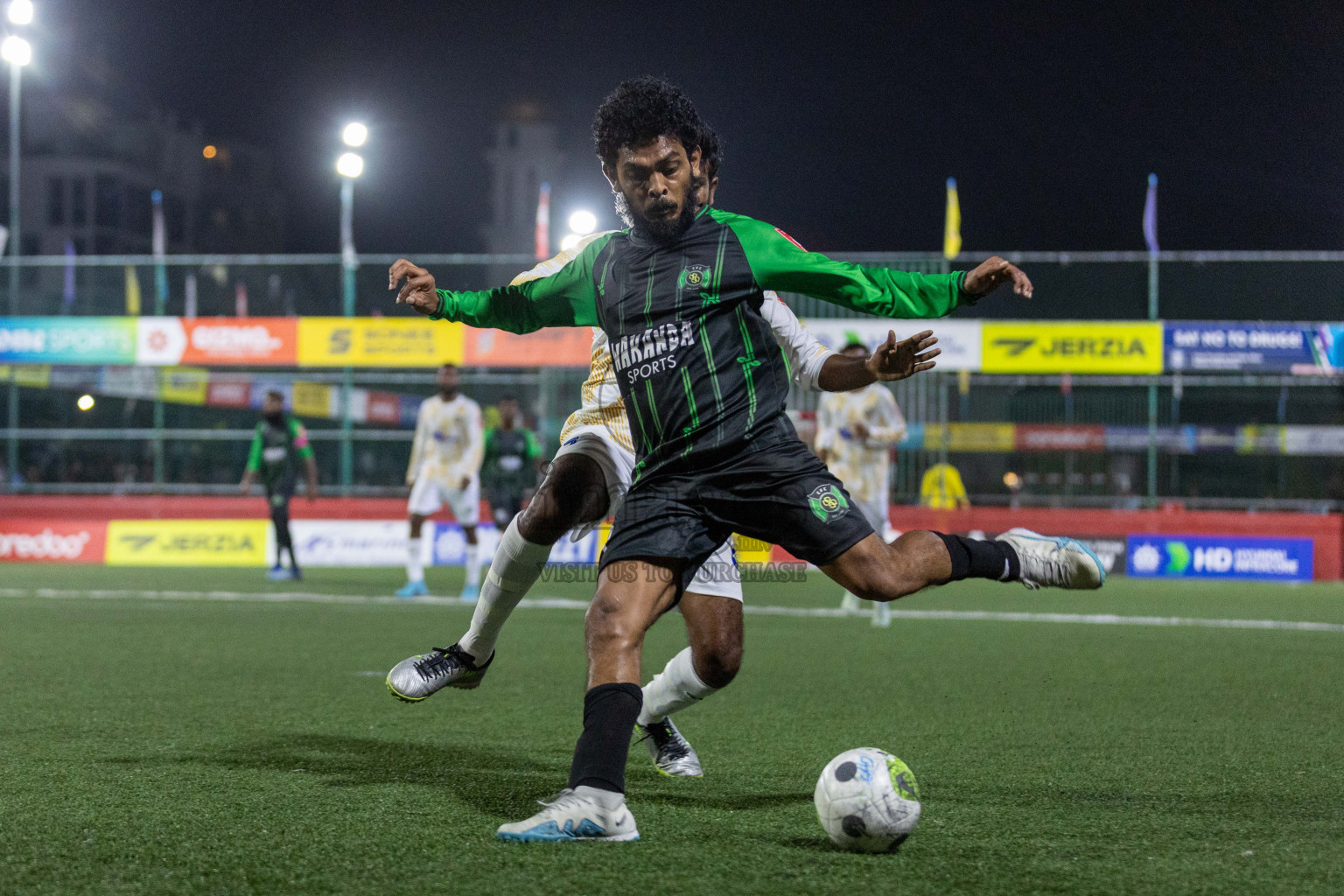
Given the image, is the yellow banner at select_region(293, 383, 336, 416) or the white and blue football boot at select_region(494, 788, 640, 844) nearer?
the white and blue football boot at select_region(494, 788, 640, 844)

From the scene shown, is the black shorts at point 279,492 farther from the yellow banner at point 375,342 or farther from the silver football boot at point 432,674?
the silver football boot at point 432,674

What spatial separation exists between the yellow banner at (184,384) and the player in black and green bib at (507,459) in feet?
18.3

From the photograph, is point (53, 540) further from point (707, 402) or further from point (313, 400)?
point (707, 402)

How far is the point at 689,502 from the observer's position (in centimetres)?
356

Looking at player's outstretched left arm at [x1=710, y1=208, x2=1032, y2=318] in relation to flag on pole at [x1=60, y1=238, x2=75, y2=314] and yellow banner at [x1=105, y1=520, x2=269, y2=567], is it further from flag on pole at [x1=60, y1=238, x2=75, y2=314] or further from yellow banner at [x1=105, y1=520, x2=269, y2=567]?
flag on pole at [x1=60, y1=238, x2=75, y2=314]

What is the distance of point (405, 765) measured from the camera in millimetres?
4469

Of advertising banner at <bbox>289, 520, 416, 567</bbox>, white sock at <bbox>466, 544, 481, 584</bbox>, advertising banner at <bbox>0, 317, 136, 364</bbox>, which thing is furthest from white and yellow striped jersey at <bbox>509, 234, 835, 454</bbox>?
advertising banner at <bbox>0, 317, 136, 364</bbox>

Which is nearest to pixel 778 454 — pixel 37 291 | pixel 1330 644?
pixel 1330 644

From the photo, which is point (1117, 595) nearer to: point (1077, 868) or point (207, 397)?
point (1077, 868)

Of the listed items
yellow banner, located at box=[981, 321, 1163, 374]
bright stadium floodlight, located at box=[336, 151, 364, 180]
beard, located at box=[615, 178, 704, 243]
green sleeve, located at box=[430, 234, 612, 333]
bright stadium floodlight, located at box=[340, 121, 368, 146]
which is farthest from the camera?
bright stadium floodlight, located at box=[336, 151, 364, 180]

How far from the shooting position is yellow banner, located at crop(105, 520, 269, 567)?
17.9 meters

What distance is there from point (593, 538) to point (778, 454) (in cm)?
1265

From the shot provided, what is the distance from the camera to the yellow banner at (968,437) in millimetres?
17047

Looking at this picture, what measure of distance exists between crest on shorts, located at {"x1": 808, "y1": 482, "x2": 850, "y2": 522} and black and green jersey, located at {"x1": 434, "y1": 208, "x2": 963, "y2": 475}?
0.20m
